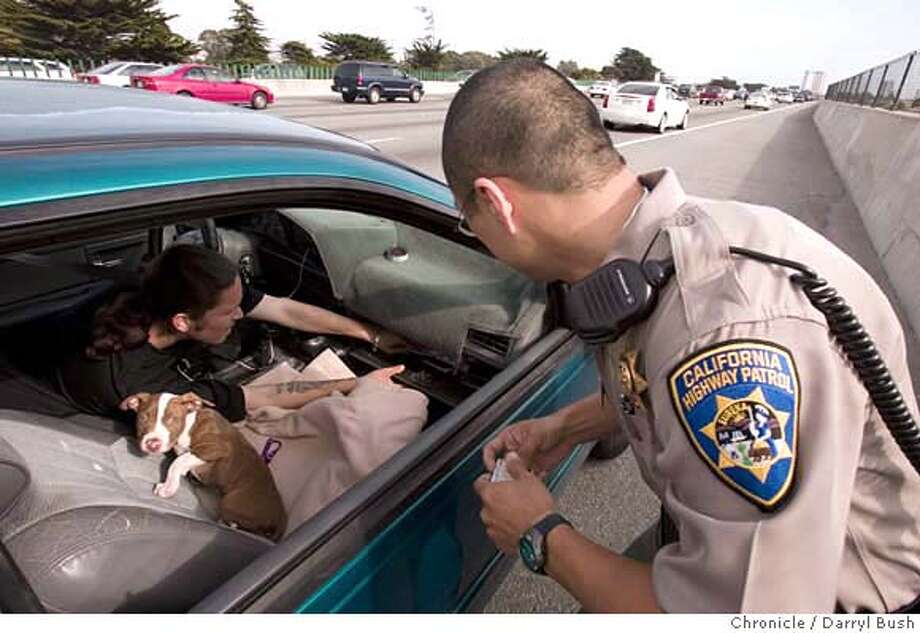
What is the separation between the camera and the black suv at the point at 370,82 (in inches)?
945

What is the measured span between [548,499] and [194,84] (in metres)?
19.5

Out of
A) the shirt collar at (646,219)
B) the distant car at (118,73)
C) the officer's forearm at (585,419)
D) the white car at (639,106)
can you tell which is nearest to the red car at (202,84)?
the distant car at (118,73)

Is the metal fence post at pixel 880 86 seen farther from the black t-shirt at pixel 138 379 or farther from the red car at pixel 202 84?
the red car at pixel 202 84

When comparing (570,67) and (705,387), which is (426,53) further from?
(705,387)

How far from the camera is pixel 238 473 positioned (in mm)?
1587

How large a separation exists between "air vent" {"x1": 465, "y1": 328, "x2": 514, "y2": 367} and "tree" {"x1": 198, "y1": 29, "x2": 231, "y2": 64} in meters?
44.4

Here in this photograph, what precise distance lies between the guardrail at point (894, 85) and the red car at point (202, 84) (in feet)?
54.5

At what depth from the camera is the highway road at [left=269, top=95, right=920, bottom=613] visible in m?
2.31

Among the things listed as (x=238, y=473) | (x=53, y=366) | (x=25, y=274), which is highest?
(x=25, y=274)

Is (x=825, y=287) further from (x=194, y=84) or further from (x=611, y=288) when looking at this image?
(x=194, y=84)

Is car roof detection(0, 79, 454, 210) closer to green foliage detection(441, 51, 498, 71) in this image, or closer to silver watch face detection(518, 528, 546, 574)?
silver watch face detection(518, 528, 546, 574)

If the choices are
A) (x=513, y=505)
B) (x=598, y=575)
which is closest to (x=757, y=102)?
(x=513, y=505)

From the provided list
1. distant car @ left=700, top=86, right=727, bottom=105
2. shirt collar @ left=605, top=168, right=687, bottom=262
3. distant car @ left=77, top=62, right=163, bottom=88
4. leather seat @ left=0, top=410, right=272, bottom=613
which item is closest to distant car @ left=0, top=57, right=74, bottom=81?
distant car @ left=77, top=62, right=163, bottom=88

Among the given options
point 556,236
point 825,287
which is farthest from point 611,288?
point 825,287
